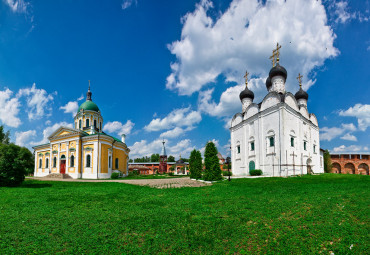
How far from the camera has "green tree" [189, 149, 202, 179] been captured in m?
22.7

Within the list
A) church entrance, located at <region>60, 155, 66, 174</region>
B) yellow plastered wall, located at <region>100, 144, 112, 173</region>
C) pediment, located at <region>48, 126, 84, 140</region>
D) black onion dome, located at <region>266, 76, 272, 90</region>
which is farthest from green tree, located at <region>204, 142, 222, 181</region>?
church entrance, located at <region>60, 155, 66, 174</region>

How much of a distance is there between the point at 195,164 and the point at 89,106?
2275cm

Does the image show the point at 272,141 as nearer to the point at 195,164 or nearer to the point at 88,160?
the point at 195,164

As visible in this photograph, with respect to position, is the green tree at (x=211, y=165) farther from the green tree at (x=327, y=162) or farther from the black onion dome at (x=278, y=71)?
the green tree at (x=327, y=162)

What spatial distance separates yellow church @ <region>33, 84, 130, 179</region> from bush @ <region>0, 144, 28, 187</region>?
1352cm

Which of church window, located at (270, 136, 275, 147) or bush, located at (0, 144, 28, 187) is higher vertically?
church window, located at (270, 136, 275, 147)

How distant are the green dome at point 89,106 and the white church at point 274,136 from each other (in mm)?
24133

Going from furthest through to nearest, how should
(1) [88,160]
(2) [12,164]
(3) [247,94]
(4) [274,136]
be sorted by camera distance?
(3) [247,94] → (1) [88,160] → (4) [274,136] → (2) [12,164]

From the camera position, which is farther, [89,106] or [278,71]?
[89,106]

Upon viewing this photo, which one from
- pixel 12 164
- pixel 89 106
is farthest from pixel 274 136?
pixel 89 106

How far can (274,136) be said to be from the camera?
23.0 metres

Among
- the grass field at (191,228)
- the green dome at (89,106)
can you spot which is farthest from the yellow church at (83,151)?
the grass field at (191,228)

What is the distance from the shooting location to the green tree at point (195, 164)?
2273 cm

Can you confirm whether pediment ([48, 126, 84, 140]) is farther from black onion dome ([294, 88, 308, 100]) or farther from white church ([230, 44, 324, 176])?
black onion dome ([294, 88, 308, 100])
